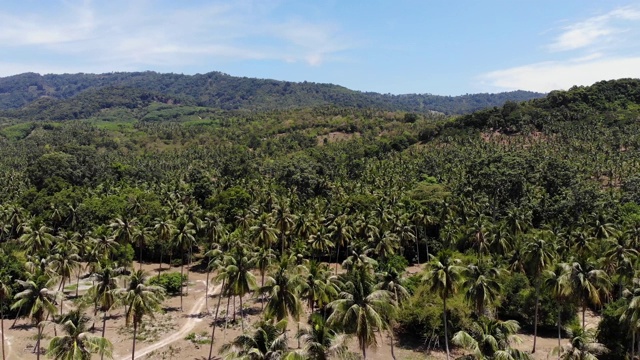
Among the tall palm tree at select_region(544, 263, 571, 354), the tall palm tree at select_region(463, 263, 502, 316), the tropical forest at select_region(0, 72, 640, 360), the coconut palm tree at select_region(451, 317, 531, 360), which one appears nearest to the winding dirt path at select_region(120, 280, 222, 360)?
the tropical forest at select_region(0, 72, 640, 360)

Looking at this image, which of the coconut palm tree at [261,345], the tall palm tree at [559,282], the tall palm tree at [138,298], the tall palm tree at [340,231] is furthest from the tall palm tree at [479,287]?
the tall palm tree at [340,231]

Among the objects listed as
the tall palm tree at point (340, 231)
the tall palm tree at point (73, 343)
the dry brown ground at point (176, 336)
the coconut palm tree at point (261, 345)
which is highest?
the coconut palm tree at point (261, 345)

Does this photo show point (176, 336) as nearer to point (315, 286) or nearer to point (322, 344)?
point (315, 286)

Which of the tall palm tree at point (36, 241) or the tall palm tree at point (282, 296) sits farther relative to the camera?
the tall palm tree at point (36, 241)

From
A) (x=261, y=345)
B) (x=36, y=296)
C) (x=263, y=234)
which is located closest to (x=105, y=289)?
(x=36, y=296)

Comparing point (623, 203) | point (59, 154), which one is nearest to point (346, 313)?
point (623, 203)

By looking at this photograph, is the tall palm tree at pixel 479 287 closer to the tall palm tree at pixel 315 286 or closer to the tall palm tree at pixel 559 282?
the tall palm tree at pixel 559 282
